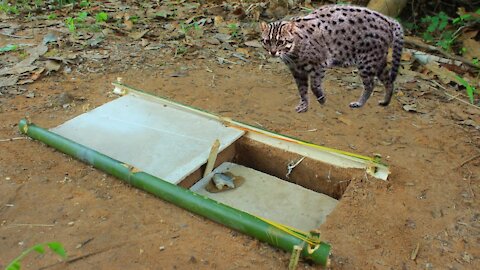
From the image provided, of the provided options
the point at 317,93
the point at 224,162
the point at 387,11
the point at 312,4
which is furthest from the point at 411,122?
the point at 312,4

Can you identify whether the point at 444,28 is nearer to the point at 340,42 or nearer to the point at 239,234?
the point at 340,42

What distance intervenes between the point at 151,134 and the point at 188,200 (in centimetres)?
119

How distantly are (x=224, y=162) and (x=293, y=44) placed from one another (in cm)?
126

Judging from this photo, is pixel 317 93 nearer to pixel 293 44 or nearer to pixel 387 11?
pixel 293 44

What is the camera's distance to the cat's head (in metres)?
3.72

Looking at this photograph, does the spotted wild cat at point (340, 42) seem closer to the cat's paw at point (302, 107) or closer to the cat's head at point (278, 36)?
the cat's head at point (278, 36)

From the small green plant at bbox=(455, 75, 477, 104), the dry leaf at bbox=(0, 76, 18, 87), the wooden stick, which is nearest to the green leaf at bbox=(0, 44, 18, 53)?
the dry leaf at bbox=(0, 76, 18, 87)

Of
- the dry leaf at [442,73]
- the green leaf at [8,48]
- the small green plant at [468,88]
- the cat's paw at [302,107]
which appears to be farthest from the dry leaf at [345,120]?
the green leaf at [8,48]

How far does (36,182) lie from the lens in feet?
12.0

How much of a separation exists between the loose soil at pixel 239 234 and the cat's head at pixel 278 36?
37.2 inches

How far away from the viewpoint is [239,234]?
314 cm

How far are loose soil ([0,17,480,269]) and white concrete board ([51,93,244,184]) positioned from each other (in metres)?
0.27

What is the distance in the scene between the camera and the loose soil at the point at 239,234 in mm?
2992

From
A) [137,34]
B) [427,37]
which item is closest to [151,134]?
[137,34]
